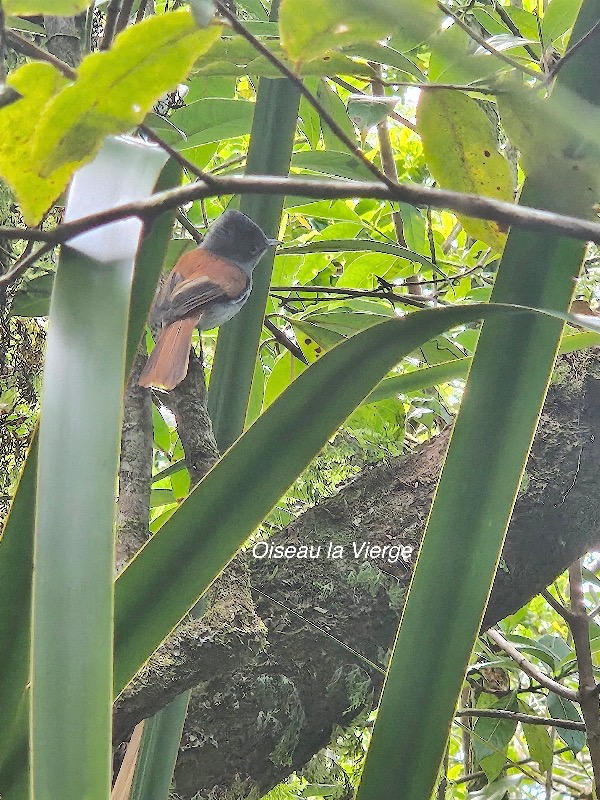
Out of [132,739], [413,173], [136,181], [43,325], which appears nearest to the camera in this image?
[136,181]

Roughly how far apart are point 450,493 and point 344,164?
73 cm

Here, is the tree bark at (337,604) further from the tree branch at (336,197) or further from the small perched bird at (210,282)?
the tree branch at (336,197)

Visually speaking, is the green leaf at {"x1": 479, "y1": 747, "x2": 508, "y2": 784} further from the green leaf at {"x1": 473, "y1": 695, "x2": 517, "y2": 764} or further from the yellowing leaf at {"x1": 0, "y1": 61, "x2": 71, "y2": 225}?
the yellowing leaf at {"x1": 0, "y1": 61, "x2": 71, "y2": 225}

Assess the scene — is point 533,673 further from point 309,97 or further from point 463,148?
point 309,97

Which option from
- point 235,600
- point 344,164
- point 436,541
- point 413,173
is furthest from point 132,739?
point 413,173

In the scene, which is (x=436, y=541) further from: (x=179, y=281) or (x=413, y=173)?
(x=413, y=173)

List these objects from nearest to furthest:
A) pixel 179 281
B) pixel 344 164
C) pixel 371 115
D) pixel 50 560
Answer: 1. pixel 50 560
2. pixel 371 115
3. pixel 344 164
4. pixel 179 281

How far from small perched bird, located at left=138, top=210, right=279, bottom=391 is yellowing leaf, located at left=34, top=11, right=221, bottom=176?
628 mm

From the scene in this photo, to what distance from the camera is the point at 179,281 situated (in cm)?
152

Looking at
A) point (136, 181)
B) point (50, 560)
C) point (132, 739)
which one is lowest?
point (132, 739)

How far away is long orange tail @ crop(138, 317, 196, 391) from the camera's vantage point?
855 millimetres

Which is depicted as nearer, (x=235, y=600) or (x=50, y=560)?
(x=50, y=560)

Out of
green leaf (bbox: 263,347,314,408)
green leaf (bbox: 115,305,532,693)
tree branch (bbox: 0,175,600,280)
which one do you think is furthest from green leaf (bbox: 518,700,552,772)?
tree branch (bbox: 0,175,600,280)

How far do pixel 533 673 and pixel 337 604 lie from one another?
2.21 ft
